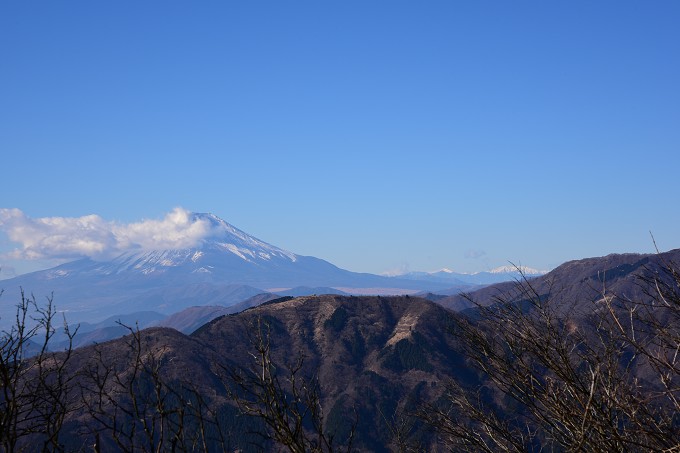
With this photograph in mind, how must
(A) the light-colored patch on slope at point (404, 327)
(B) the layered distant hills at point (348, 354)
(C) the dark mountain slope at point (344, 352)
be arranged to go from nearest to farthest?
(B) the layered distant hills at point (348, 354)
(C) the dark mountain slope at point (344, 352)
(A) the light-colored patch on slope at point (404, 327)

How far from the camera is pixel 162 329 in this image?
8625 centimetres

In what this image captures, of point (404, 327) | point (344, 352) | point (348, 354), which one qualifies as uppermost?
point (404, 327)

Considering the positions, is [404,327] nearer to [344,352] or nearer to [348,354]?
[348,354]

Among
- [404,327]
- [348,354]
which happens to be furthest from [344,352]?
[404,327]

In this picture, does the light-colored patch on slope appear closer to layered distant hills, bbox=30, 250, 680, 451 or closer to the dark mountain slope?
the dark mountain slope

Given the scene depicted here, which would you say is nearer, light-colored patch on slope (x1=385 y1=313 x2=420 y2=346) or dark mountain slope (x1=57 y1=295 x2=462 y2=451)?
dark mountain slope (x1=57 y1=295 x2=462 y2=451)

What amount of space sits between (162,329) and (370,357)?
2682 cm

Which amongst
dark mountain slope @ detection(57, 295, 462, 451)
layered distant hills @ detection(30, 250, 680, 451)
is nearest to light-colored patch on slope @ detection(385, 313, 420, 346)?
dark mountain slope @ detection(57, 295, 462, 451)

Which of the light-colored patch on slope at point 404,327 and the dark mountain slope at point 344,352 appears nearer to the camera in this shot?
the dark mountain slope at point 344,352

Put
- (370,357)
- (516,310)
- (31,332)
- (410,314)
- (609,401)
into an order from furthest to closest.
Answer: (410,314)
(370,357)
(31,332)
(516,310)
(609,401)

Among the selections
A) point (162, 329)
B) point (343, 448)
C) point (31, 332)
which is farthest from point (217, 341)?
point (31, 332)

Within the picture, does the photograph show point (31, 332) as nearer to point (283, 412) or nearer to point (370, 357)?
point (283, 412)

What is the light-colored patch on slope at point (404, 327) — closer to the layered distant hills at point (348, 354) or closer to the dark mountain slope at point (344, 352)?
the dark mountain slope at point (344, 352)

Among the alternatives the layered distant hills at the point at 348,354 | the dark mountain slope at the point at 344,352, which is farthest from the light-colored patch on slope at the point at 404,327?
the layered distant hills at the point at 348,354
